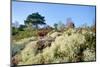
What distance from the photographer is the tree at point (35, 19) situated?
2693 millimetres

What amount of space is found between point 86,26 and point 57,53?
58 cm

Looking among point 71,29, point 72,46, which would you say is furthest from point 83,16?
point 72,46

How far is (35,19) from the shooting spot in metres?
2.73

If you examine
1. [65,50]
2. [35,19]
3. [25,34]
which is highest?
[35,19]

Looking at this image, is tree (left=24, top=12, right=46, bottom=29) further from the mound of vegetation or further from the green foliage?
the mound of vegetation

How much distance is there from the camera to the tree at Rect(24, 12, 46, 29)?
269 centimetres

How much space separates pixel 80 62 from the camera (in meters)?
2.94

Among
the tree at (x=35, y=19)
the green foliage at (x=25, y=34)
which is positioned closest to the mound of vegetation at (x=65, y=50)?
the green foliage at (x=25, y=34)

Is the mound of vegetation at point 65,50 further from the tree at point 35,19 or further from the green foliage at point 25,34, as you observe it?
the tree at point 35,19

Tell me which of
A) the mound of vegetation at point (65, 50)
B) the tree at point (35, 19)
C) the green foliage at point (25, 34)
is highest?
the tree at point (35, 19)

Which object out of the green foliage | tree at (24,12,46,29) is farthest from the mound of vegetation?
tree at (24,12,46,29)

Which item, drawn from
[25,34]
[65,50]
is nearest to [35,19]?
[25,34]

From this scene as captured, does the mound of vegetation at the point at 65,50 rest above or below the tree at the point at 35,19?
below

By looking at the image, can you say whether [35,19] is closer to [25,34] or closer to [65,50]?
[25,34]
